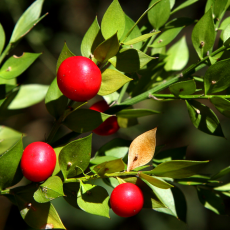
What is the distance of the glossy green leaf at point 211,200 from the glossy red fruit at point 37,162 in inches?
15.1

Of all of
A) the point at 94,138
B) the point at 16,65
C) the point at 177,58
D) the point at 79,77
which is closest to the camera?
the point at 79,77

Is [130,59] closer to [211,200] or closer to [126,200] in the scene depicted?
[126,200]

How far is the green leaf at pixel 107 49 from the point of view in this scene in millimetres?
406

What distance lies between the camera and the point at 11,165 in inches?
17.9

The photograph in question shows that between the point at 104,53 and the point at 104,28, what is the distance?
5 cm

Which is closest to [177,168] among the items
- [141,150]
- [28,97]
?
[141,150]

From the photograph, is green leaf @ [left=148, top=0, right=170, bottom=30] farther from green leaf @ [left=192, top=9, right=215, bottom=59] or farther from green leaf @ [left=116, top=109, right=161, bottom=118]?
green leaf @ [left=116, top=109, right=161, bottom=118]

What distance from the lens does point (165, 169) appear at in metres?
Answer: 0.44

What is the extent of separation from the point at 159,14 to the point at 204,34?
120mm

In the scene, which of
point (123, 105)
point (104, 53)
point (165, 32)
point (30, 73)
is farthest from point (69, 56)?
point (30, 73)

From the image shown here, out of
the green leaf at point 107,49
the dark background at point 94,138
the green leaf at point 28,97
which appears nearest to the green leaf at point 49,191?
the green leaf at point 107,49

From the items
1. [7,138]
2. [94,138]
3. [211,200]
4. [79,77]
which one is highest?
[79,77]

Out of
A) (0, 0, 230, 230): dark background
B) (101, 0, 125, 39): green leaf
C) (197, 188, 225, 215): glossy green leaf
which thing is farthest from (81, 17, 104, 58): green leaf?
(0, 0, 230, 230): dark background

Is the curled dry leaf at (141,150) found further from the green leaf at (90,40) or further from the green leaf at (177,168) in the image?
the green leaf at (90,40)
